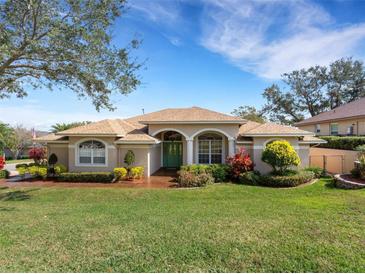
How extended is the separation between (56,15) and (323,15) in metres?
11.8

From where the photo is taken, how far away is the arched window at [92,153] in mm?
17312

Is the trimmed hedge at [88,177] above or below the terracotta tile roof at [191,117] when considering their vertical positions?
below

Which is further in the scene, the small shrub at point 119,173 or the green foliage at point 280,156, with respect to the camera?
the small shrub at point 119,173

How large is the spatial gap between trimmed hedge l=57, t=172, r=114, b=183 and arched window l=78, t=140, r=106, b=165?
1.38 metres

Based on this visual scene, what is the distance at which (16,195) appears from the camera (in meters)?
12.5

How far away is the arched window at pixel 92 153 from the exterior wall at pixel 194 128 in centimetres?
385

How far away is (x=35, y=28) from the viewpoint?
10312mm

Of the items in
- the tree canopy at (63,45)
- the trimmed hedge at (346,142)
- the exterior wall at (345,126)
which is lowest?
the trimmed hedge at (346,142)

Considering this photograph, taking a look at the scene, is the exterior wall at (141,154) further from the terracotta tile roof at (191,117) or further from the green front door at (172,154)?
the green front door at (172,154)

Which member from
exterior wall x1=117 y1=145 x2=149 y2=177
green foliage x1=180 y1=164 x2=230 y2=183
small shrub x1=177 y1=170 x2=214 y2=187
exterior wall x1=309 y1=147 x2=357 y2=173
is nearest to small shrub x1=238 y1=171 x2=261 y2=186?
green foliage x1=180 y1=164 x2=230 y2=183

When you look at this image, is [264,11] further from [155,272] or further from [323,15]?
[155,272]

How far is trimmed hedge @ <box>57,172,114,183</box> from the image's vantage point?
1584 cm

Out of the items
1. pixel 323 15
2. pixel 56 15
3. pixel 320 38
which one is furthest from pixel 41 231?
pixel 320 38

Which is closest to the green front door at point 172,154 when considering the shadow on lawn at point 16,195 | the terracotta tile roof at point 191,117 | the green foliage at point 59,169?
the terracotta tile roof at point 191,117
